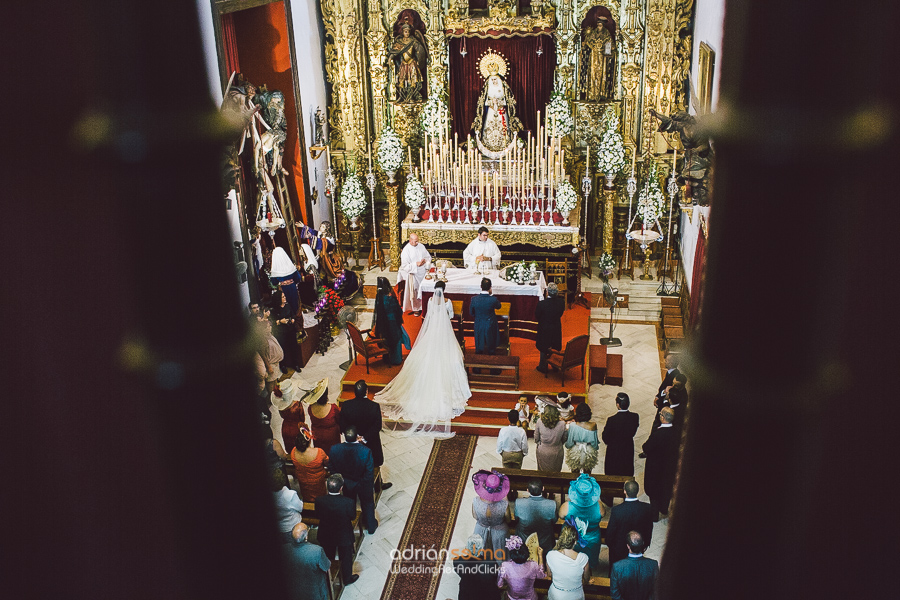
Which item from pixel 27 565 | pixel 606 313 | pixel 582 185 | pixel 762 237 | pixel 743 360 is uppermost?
pixel 762 237

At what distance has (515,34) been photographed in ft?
49.0

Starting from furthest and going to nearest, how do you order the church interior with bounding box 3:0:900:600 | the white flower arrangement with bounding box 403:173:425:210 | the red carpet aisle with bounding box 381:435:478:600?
the white flower arrangement with bounding box 403:173:425:210, the red carpet aisle with bounding box 381:435:478:600, the church interior with bounding box 3:0:900:600

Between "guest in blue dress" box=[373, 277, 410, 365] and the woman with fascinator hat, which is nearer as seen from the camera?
the woman with fascinator hat

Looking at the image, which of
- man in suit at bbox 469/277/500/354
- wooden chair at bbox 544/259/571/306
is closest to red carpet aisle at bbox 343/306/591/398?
man in suit at bbox 469/277/500/354

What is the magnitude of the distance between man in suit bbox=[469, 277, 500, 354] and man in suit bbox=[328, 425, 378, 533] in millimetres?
3411

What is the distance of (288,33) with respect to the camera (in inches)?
535

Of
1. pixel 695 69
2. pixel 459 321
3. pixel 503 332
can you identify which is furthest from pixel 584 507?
pixel 695 69

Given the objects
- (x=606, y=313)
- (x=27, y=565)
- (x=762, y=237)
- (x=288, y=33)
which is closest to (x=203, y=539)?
(x=27, y=565)

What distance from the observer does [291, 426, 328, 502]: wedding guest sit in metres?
7.78

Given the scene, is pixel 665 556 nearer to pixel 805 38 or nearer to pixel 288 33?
pixel 805 38

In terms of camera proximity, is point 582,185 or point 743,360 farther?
point 582,185

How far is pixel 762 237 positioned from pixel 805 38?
15cm

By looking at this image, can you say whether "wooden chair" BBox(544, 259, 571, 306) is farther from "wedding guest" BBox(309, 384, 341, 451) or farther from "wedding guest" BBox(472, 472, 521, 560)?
"wedding guest" BBox(472, 472, 521, 560)

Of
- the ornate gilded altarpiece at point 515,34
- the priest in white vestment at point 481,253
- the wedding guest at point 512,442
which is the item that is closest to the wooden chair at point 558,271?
the ornate gilded altarpiece at point 515,34
